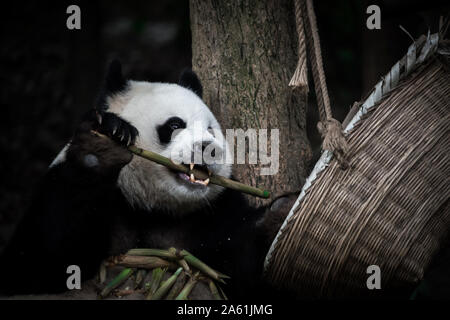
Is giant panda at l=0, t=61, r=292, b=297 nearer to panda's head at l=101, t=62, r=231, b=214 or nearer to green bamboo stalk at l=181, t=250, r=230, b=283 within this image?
panda's head at l=101, t=62, r=231, b=214

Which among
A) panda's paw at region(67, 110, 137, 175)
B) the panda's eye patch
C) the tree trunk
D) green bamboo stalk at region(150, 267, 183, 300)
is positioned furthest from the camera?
the tree trunk

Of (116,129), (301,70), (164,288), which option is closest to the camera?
(301,70)

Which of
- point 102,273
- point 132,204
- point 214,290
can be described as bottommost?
point 214,290

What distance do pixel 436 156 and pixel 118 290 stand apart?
1581mm

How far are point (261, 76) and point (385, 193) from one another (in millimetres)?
1274

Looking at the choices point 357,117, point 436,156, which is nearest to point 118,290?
point 357,117

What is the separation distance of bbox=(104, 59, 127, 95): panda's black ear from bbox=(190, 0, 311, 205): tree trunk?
64 cm

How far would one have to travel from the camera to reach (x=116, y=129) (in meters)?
2.26

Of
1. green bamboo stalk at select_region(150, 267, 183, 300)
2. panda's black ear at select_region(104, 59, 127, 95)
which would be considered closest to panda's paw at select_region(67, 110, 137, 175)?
panda's black ear at select_region(104, 59, 127, 95)

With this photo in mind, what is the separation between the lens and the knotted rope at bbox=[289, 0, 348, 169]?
1981mm

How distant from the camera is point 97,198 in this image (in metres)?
2.32

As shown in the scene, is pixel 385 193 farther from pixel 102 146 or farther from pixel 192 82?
pixel 192 82

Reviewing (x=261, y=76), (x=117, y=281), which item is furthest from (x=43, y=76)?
(x=117, y=281)

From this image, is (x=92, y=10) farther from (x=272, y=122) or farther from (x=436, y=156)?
(x=436, y=156)
